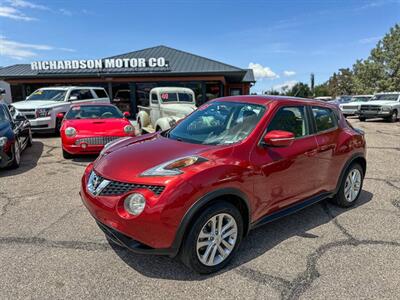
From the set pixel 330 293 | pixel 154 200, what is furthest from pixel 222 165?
pixel 330 293

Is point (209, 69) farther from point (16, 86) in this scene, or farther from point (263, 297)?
point (263, 297)

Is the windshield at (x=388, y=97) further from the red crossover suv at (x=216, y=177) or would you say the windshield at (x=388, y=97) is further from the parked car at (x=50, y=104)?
the red crossover suv at (x=216, y=177)

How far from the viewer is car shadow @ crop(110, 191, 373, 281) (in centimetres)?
298

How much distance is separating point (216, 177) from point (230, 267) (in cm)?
96

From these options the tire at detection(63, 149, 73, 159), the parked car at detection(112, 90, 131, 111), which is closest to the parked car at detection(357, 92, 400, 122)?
the parked car at detection(112, 90, 131, 111)

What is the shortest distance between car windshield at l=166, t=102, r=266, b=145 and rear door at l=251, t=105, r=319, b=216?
0.25 meters

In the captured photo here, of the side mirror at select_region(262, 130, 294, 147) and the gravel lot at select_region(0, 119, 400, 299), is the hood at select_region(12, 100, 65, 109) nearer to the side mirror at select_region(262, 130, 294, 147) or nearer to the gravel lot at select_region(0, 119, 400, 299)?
the gravel lot at select_region(0, 119, 400, 299)

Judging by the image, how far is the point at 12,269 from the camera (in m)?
2.99

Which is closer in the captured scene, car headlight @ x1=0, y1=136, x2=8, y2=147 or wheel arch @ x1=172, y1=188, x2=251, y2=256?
wheel arch @ x1=172, y1=188, x2=251, y2=256

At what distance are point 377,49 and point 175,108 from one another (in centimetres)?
3804

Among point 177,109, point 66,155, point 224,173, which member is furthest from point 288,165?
point 177,109

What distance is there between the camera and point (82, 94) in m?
13.3

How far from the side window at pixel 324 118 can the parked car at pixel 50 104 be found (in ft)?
33.1

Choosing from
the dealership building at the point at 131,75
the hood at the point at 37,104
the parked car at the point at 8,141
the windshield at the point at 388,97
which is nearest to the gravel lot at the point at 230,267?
the parked car at the point at 8,141
